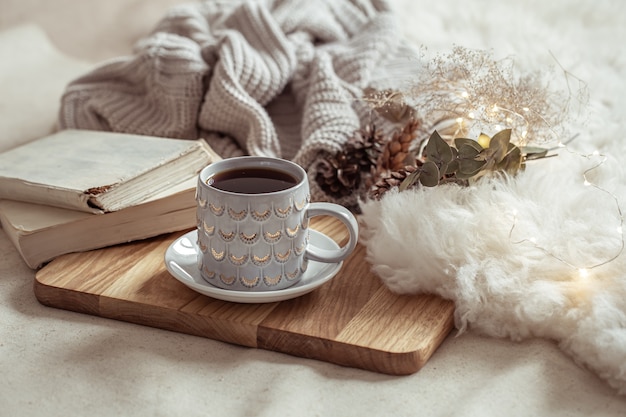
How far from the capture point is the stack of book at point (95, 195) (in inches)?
34.6

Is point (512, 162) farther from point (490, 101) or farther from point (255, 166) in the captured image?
point (255, 166)

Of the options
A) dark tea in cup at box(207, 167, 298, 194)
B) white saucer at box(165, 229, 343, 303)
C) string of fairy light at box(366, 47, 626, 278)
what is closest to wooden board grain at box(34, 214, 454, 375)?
white saucer at box(165, 229, 343, 303)

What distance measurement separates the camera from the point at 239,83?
1160 millimetres

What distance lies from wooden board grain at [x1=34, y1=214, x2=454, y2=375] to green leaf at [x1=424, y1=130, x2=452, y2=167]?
0.15 m

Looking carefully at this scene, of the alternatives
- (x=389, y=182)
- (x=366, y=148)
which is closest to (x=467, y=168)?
(x=389, y=182)

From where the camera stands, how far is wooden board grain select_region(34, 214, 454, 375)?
72 centimetres

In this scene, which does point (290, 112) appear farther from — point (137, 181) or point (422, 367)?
point (422, 367)

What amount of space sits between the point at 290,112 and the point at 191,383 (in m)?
0.63

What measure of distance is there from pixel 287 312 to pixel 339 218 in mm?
113

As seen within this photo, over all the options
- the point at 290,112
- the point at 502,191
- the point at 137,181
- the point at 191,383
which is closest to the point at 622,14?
the point at 290,112

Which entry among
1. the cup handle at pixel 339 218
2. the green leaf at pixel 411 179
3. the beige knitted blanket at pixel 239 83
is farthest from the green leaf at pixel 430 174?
the beige knitted blanket at pixel 239 83

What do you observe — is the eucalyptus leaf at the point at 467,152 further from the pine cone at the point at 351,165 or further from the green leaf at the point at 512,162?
the pine cone at the point at 351,165

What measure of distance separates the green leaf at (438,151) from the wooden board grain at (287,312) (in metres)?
0.15

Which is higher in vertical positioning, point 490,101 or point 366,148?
point 490,101
